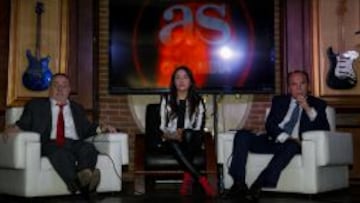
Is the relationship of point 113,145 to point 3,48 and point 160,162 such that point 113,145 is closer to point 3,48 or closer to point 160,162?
point 160,162

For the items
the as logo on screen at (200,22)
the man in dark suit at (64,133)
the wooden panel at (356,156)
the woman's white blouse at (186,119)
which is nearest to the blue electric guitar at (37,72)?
the man in dark suit at (64,133)

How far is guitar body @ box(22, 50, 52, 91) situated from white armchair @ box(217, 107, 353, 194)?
1.89m

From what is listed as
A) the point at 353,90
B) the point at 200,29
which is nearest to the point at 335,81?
the point at 353,90

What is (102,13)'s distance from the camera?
5992 mm

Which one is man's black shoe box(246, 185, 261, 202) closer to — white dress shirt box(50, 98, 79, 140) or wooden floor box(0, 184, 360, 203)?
wooden floor box(0, 184, 360, 203)

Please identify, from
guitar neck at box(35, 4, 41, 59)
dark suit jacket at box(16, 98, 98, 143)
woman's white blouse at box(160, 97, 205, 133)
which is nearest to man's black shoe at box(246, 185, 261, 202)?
woman's white blouse at box(160, 97, 205, 133)

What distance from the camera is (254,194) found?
4051 mm

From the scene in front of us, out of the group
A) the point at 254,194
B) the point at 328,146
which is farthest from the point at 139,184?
the point at 328,146

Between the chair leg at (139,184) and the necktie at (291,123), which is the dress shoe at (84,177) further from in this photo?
the necktie at (291,123)

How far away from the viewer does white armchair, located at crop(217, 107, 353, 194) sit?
4215mm

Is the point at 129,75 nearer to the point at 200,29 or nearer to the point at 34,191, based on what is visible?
the point at 200,29

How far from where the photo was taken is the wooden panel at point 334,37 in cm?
551

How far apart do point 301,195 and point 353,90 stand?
1565 mm

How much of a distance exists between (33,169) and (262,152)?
5.53 ft
